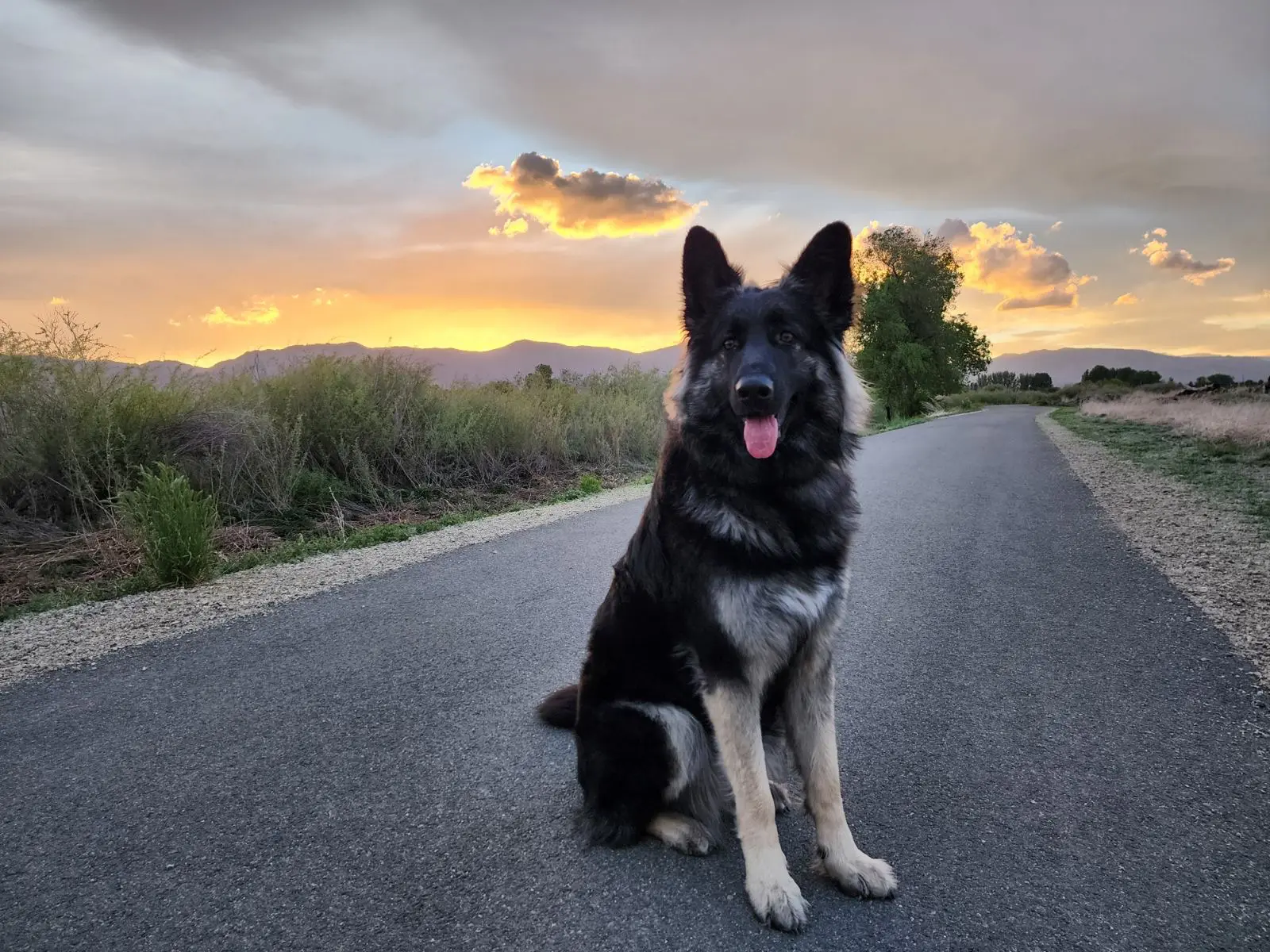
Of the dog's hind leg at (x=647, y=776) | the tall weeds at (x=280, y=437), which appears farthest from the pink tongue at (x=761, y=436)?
the tall weeds at (x=280, y=437)

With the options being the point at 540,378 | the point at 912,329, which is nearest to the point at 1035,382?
the point at 912,329

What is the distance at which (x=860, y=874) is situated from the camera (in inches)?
104

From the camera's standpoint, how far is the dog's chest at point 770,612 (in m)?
2.55

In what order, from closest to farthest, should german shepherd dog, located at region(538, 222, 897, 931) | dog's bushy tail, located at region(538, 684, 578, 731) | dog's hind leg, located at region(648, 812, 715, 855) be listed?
1. german shepherd dog, located at region(538, 222, 897, 931)
2. dog's hind leg, located at region(648, 812, 715, 855)
3. dog's bushy tail, located at region(538, 684, 578, 731)

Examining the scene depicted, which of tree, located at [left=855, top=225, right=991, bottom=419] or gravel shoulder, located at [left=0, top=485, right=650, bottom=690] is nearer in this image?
gravel shoulder, located at [left=0, top=485, right=650, bottom=690]

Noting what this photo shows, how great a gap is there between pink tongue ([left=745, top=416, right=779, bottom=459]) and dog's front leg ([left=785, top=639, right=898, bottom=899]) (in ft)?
2.44

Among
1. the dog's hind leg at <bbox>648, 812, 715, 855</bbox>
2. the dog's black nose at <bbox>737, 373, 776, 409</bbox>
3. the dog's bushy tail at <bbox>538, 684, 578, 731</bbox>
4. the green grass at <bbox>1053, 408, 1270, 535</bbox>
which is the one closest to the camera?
the dog's black nose at <bbox>737, 373, 776, 409</bbox>

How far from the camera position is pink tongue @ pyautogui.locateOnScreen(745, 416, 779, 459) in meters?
2.74

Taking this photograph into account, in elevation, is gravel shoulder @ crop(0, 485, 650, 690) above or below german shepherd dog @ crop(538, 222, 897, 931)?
below

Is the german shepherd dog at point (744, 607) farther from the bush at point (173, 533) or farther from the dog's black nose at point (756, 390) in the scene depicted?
the bush at point (173, 533)

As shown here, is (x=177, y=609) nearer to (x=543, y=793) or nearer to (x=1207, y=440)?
(x=543, y=793)

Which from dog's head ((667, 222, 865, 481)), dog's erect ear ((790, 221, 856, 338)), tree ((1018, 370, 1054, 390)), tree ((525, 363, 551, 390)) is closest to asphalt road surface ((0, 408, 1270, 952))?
dog's head ((667, 222, 865, 481))

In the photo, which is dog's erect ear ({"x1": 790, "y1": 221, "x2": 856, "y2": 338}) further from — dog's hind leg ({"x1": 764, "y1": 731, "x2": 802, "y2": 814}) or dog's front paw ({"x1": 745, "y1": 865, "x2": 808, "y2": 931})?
dog's front paw ({"x1": 745, "y1": 865, "x2": 808, "y2": 931})

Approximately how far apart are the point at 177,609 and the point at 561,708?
13.6 feet
